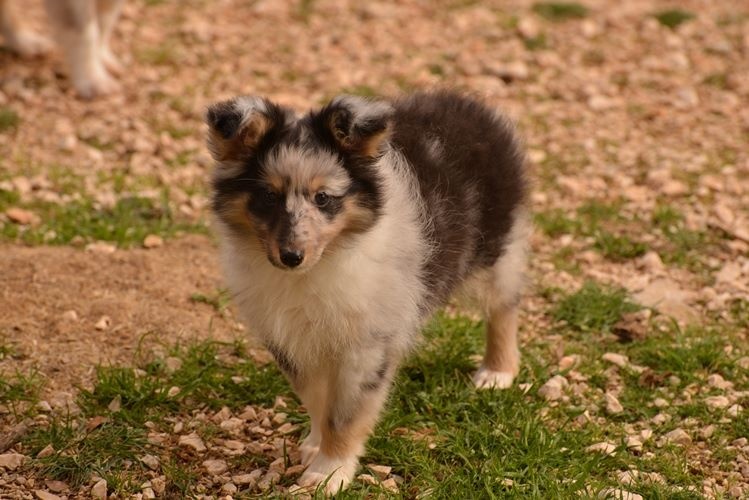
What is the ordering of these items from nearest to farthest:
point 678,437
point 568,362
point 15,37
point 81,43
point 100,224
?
point 678,437 < point 568,362 < point 100,224 < point 81,43 < point 15,37

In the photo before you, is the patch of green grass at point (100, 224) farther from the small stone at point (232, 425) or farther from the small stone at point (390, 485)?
the small stone at point (390, 485)

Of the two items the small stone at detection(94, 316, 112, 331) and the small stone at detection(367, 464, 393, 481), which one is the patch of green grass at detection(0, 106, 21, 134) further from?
the small stone at detection(367, 464, 393, 481)

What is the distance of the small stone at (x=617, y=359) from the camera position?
205 inches

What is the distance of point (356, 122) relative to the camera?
378 cm

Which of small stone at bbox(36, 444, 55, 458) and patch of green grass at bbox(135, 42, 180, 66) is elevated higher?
small stone at bbox(36, 444, 55, 458)

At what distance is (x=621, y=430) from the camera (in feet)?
15.4

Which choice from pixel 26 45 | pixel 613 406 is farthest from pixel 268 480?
pixel 26 45

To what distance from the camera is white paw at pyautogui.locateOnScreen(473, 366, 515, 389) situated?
4.96 meters

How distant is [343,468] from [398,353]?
1.73ft

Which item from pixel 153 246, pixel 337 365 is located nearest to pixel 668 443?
pixel 337 365

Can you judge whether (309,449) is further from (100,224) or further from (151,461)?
(100,224)

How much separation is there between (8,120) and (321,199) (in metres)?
4.43

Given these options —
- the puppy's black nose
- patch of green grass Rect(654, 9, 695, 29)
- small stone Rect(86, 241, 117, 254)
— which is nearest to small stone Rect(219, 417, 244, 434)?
the puppy's black nose

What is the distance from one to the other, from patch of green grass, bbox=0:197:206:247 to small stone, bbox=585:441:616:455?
2883 mm
